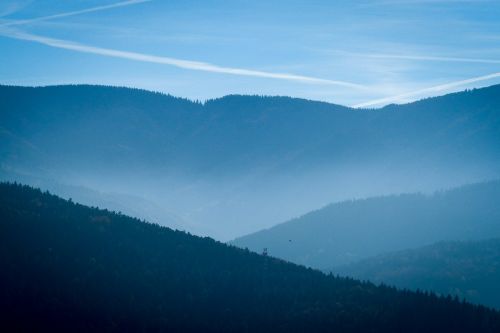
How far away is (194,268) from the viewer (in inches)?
5335

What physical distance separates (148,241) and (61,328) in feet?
137

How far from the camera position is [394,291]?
128 meters

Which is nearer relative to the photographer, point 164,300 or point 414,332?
point 414,332

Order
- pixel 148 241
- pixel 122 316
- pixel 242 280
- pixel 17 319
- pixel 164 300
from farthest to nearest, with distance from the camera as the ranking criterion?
1. pixel 148 241
2. pixel 242 280
3. pixel 164 300
4. pixel 122 316
5. pixel 17 319

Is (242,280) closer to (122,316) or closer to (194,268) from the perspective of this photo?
(194,268)

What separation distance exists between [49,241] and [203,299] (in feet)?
103

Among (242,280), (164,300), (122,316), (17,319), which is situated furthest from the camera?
(242,280)

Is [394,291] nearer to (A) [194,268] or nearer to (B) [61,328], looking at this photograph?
(A) [194,268]

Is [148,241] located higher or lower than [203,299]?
higher

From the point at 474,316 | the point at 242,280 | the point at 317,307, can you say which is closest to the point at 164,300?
the point at 242,280

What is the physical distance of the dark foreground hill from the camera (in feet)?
359

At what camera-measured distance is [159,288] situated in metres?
125

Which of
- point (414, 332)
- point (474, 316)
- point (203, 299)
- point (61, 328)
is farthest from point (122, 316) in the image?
point (474, 316)

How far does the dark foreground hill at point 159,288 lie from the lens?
4304 inches
